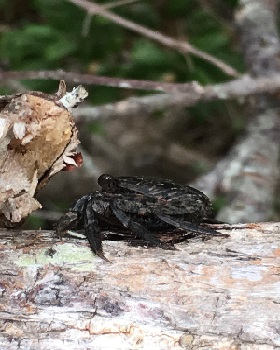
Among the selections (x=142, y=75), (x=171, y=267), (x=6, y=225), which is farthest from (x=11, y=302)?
(x=142, y=75)

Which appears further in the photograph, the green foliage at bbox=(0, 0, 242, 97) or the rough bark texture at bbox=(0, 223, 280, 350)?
the green foliage at bbox=(0, 0, 242, 97)

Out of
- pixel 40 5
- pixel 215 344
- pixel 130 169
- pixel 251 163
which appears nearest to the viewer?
pixel 215 344

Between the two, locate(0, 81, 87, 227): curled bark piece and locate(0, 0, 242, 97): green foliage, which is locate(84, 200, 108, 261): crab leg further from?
locate(0, 0, 242, 97): green foliage

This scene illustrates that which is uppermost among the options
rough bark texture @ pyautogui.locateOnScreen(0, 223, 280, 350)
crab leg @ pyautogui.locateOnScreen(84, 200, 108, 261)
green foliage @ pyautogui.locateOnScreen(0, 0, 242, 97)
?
green foliage @ pyautogui.locateOnScreen(0, 0, 242, 97)

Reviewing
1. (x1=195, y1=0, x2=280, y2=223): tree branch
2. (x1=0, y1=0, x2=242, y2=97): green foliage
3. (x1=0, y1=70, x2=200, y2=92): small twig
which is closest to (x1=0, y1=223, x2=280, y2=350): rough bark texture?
(x1=0, y1=70, x2=200, y2=92): small twig

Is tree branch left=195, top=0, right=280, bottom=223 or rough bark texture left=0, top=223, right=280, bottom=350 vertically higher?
tree branch left=195, top=0, right=280, bottom=223

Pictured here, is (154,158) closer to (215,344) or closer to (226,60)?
(226,60)

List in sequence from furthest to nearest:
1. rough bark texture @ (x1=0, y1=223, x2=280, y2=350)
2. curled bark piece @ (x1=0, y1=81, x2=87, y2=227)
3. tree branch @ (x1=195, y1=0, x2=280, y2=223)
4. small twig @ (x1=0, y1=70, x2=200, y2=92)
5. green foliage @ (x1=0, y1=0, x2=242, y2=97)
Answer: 1. green foliage @ (x1=0, y1=0, x2=242, y2=97)
2. tree branch @ (x1=195, y1=0, x2=280, y2=223)
3. small twig @ (x1=0, y1=70, x2=200, y2=92)
4. curled bark piece @ (x1=0, y1=81, x2=87, y2=227)
5. rough bark texture @ (x1=0, y1=223, x2=280, y2=350)

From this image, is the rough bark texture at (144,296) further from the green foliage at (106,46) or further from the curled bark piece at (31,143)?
the green foliage at (106,46)
